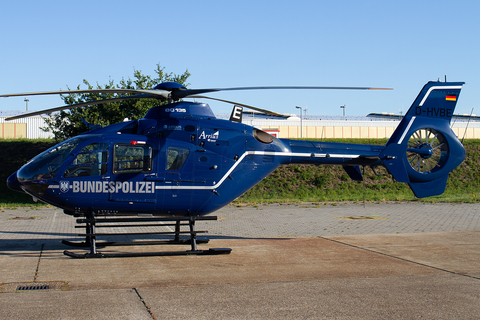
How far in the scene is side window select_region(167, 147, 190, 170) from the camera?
31.4ft

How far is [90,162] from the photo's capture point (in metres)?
9.20

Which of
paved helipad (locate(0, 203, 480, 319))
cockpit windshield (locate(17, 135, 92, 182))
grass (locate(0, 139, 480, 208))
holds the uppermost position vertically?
cockpit windshield (locate(17, 135, 92, 182))

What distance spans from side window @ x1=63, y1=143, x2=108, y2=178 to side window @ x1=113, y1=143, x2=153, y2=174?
0.75 feet

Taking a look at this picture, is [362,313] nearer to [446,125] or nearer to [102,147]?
[102,147]

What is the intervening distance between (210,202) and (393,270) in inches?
164

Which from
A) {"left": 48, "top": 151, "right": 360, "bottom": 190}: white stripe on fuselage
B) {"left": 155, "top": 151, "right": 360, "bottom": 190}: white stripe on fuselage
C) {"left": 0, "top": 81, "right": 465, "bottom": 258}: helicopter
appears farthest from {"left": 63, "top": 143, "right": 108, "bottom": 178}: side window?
{"left": 155, "top": 151, "right": 360, "bottom": 190}: white stripe on fuselage

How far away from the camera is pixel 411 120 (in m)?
11.8

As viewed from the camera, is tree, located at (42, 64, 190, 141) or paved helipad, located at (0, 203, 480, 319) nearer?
paved helipad, located at (0, 203, 480, 319)

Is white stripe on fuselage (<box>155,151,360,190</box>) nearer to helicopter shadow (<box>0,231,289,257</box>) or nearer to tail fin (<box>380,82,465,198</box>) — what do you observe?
tail fin (<box>380,82,465,198</box>)

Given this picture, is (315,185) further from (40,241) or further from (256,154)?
(40,241)

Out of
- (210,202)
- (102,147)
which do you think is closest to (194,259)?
(210,202)

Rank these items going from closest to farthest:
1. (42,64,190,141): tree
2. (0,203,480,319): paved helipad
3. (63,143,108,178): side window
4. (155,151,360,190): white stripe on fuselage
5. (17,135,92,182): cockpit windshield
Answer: (0,203,480,319): paved helipad
(17,135,92,182): cockpit windshield
(63,143,108,178): side window
(155,151,360,190): white stripe on fuselage
(42,64,190,141): tree

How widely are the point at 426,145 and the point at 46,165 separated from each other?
375 inches

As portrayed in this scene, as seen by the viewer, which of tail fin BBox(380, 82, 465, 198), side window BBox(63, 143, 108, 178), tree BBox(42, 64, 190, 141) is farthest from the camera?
tree BBox(42, 64, 190, 141)
